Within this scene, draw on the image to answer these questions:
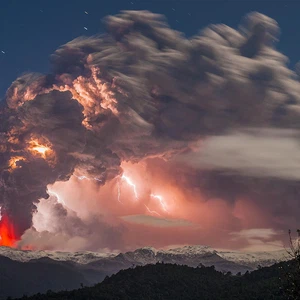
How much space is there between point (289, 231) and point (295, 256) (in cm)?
767

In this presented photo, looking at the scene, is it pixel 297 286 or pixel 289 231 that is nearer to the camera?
pixel 289 231

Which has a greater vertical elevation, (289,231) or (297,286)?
(289,231)

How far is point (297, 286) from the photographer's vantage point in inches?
2484

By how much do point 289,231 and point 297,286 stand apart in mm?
9284

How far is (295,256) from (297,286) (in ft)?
10.9

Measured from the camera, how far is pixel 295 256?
2511 inches

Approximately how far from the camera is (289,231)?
5750 centimetres

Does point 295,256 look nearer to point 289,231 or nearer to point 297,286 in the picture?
point 297,286

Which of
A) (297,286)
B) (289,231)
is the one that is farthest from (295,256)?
(289,231)

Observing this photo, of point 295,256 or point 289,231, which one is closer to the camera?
point 289,231
